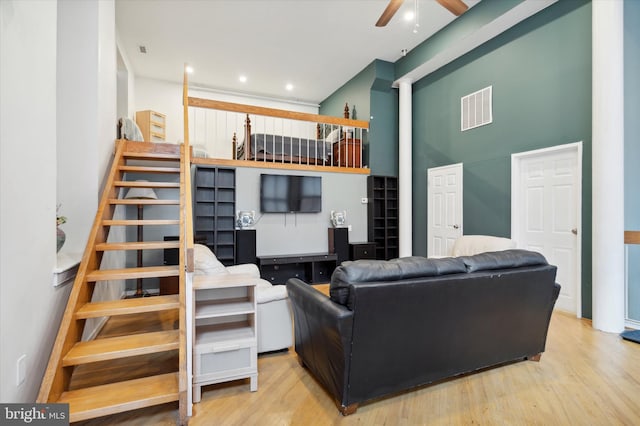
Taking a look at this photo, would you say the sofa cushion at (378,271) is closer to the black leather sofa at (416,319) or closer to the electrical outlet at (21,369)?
the black leather sofa at (416,319)

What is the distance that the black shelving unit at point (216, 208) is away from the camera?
5047 mm

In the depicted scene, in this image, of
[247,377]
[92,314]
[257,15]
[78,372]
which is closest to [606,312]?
[247,377]

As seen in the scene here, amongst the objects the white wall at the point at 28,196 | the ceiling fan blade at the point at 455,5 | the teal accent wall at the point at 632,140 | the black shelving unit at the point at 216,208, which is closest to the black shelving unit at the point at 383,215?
the black shelving unit at the point at 216,208

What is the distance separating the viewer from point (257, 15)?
476 cm

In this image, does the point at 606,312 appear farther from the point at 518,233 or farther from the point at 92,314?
the point at 92,314

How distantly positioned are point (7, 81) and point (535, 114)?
5.14m

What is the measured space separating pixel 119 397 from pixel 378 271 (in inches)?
65.7

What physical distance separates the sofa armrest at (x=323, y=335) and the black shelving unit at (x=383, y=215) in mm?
3966

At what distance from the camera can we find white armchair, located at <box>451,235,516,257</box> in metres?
3.77

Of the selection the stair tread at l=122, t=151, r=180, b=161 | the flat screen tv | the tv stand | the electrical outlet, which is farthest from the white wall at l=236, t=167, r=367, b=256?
the electrical outlet

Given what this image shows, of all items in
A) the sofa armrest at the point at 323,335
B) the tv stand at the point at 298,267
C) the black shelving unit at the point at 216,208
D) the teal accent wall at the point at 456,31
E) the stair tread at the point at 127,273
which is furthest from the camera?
the tv stand at the point at 298,267

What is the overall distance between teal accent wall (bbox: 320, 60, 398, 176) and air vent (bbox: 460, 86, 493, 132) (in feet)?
4.97

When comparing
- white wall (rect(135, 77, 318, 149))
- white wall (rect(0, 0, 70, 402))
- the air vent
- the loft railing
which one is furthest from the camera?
white wall (rect(135, 77, 318, 149))

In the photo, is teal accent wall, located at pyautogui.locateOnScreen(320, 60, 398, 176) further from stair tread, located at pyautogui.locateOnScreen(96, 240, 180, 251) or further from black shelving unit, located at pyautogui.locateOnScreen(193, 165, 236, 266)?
stair tread, located at pyautogui.locateOnScreen(96, 240, 180, 251)
